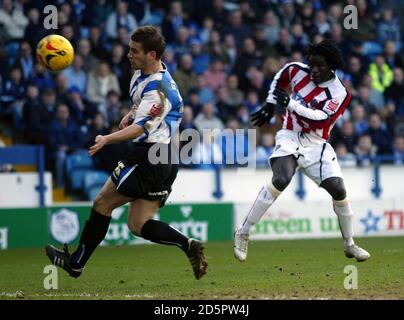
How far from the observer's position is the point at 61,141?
15.8m

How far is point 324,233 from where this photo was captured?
55.5 feet

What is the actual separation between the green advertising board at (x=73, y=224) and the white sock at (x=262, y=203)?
5.08 meters

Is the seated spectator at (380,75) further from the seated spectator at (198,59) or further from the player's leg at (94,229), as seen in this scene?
the player's leg at (94,229)

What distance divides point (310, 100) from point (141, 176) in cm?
229

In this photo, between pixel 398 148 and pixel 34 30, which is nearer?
pixel 34 30

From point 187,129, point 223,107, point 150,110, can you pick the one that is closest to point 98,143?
point 150,110

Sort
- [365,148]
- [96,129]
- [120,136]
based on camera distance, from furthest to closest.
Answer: [365,148] < [96,129] < [120,136]

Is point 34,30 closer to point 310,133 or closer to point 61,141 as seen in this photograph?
point 61,141

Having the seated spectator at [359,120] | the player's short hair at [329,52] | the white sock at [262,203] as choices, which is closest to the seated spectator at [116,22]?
the seated spectator at [359,120]

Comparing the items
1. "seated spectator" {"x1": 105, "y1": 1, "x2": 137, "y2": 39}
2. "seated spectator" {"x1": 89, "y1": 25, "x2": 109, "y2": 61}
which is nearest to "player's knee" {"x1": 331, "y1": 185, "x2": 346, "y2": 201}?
"seated spectator" {"x1": 89, "y1": 25, "x2": 109, "y2": 61}

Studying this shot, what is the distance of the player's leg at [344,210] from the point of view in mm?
10367

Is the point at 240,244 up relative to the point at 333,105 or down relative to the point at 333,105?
down
